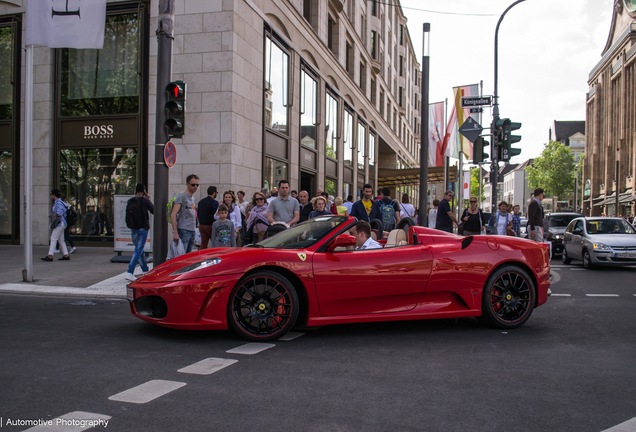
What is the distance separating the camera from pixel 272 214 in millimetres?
9836

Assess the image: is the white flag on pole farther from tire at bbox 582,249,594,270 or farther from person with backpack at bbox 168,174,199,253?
tire at bbox 582,249,594,270

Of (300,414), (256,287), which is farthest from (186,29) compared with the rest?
(300,414)

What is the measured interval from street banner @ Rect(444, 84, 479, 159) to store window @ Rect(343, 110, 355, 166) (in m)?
5.16

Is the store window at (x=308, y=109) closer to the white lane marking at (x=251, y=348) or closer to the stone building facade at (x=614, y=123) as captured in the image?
the white lane marking at (x=251, y=348)

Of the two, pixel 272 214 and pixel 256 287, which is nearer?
pixel 256 287

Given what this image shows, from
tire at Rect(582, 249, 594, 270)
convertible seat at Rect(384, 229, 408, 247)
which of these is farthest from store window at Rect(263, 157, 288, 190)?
convertible seat at Rect(384, 229, 408, 247)

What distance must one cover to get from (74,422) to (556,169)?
90.7 m

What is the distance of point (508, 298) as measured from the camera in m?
5.47

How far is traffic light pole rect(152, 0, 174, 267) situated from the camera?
808 centimetres

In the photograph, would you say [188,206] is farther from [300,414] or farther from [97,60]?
[97,60]

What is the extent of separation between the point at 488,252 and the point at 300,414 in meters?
3.20

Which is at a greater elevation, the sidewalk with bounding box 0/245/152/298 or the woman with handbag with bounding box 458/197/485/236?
the woman with handbag with bounding box 458/197/485/236

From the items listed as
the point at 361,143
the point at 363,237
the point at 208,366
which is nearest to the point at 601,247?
the point at 363,237

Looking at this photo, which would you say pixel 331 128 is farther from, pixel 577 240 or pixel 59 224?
pixel 59 224
